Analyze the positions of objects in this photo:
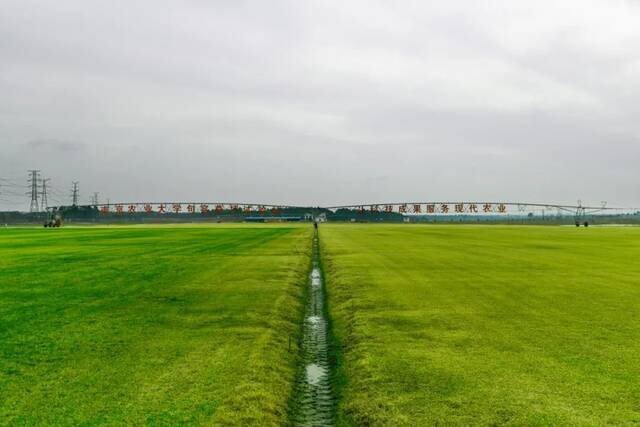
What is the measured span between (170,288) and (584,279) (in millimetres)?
16415

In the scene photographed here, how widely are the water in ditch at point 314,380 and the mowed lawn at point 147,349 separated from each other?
9.5 inches

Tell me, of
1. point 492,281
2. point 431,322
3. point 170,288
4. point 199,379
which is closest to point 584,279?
point 492,281

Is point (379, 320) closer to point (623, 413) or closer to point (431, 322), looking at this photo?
point (431, 322)

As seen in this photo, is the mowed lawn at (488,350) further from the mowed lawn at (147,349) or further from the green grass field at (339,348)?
the mowed lawn at (147,349)

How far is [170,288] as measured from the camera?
2083cm

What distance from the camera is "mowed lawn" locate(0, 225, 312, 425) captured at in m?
8.29

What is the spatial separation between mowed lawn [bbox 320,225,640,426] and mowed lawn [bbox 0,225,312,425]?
1.54 metres

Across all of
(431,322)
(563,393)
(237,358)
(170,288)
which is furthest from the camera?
(170,288)

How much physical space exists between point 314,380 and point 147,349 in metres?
3.75

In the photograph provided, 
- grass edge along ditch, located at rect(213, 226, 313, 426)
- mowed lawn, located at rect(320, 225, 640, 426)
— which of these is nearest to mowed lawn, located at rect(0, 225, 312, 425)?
grass edge along ditch, located at rect(213, 226, 313, 426)

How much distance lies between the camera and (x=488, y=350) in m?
11.6

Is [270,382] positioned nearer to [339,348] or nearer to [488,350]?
[339,348]

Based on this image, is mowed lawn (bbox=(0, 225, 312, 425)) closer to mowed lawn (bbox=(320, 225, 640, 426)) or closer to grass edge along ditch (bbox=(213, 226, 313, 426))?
grass edge along ditch (bbox=(213, 226, 313, 426))

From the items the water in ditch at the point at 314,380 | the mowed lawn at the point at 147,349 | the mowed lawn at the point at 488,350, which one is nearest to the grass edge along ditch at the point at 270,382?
the mowed lawn at the point at 147,349
